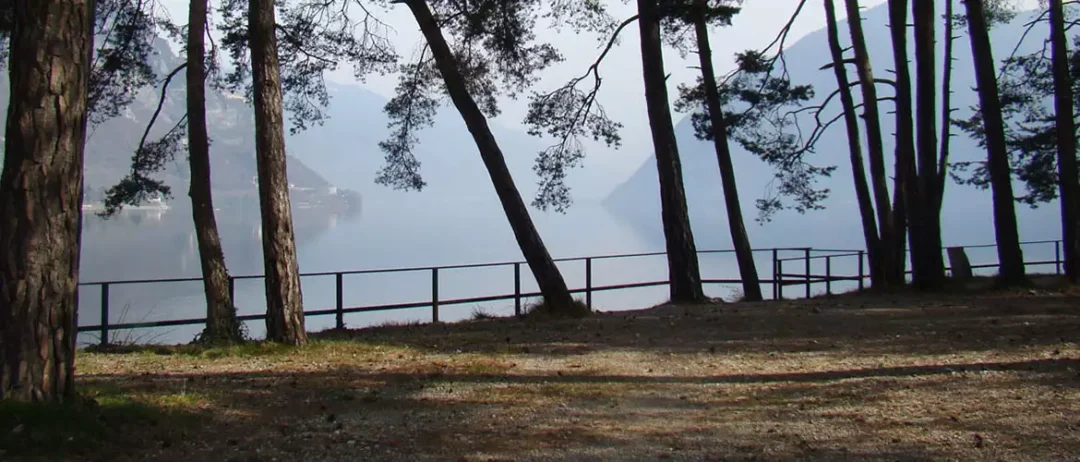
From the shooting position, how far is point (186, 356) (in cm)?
817

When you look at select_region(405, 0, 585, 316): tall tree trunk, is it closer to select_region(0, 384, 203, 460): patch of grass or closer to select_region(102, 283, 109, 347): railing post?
select_region(102, 283, 109, 347): railing post

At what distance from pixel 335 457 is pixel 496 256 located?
3992cm

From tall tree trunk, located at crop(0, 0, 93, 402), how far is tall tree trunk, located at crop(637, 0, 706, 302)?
9576 millimetres

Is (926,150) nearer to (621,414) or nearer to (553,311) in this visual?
(553,311)

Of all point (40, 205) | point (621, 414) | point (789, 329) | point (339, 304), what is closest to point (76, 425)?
point (40, 205)

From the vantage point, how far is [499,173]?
12.2 metres

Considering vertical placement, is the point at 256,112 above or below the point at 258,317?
above

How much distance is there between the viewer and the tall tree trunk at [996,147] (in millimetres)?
13562

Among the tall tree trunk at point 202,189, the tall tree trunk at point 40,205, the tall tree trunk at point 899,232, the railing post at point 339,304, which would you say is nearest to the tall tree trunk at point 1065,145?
the tall tree trunk at point 899,232

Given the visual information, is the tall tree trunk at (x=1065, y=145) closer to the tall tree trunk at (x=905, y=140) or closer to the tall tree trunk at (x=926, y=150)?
the tall tree trunk at (x=905, y=140)

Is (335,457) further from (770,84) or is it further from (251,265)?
(251,265)

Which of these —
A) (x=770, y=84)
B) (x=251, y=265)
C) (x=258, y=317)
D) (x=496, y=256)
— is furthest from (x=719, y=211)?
(x=258, y=317)

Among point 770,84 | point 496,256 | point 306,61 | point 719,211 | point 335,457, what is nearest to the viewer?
point 335,457

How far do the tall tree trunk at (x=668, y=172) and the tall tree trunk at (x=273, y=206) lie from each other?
643 centimetres
